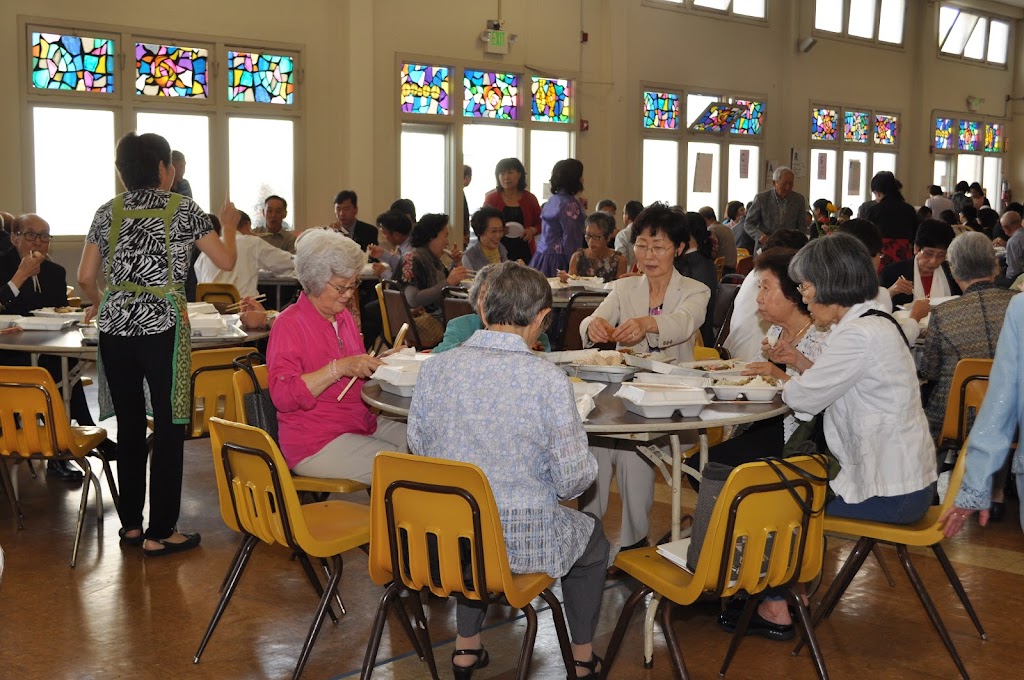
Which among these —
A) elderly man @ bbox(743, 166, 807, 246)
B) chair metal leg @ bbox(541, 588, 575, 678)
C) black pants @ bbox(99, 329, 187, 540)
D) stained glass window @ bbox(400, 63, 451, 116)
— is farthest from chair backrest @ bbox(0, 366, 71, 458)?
stained glass window @ bbox(400, 63, 451, 116)

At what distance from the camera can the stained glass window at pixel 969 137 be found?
1908 cm

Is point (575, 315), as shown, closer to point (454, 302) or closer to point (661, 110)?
point (454, 302)

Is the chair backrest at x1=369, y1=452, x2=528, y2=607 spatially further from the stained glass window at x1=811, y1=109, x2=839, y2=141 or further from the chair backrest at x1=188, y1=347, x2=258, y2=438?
the stained glass window at x1=811, y1=109, x2=839, y2=141

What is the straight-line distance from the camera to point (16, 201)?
9258 mm

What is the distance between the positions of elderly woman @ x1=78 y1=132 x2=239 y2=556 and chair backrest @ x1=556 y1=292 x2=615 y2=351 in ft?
9.32

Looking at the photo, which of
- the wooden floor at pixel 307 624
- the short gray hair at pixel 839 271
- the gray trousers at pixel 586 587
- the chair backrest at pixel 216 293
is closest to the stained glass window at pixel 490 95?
the chair backrest at pixel 216 293

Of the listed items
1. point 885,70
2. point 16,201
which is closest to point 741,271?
point 16,201

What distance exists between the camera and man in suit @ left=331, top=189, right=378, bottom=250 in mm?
9242

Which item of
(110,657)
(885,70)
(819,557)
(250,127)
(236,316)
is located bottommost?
(110,657)

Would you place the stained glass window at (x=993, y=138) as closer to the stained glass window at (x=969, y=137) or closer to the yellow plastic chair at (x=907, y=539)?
the stained glass window at (x=969, y=137)

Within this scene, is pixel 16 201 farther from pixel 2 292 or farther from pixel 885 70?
pixel 885 70

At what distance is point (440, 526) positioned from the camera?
2656mm

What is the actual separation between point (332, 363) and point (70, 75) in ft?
23.1

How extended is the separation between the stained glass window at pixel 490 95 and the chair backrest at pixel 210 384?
26.0 ft
